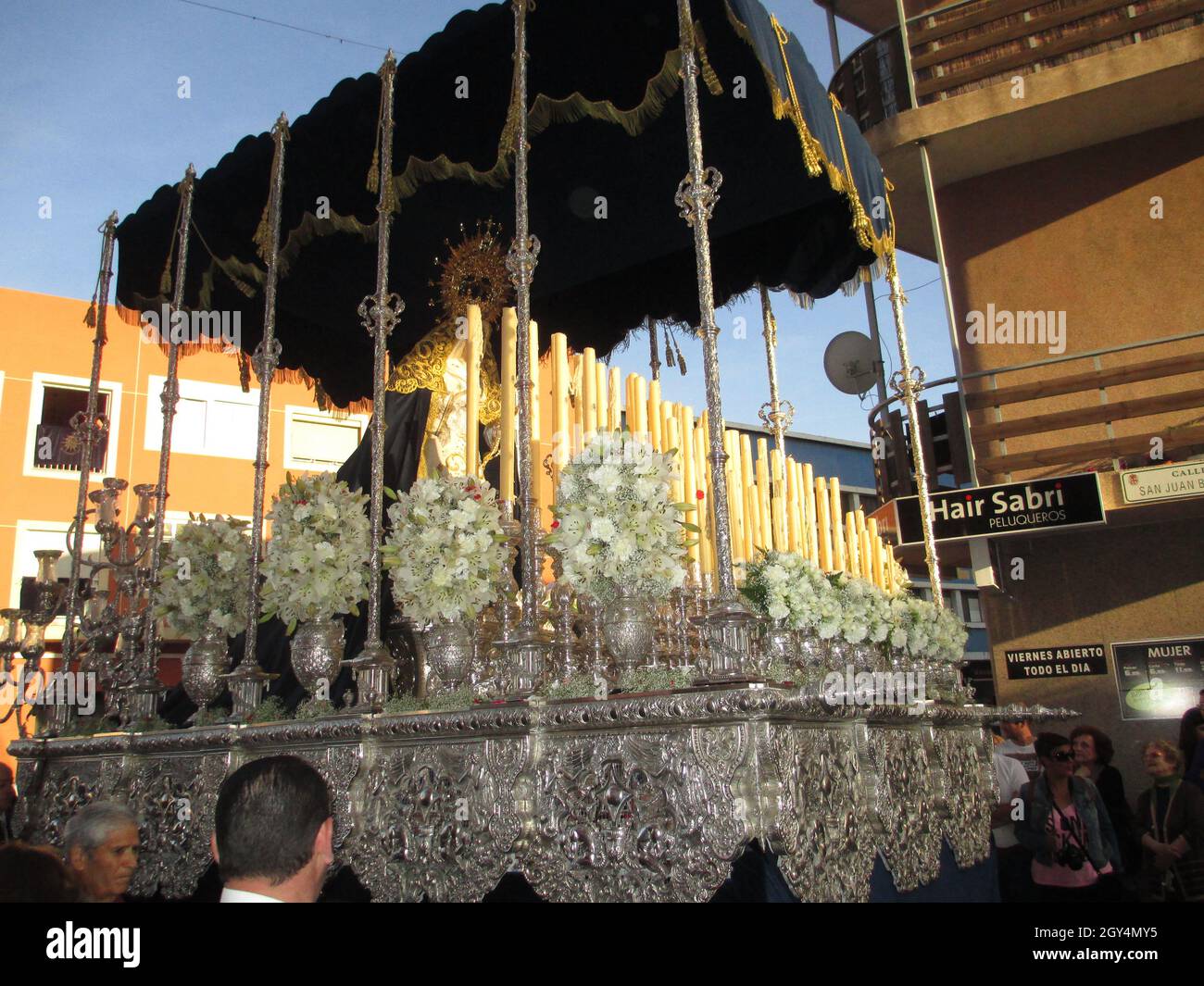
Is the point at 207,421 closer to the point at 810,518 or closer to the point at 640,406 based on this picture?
the point at 810,518

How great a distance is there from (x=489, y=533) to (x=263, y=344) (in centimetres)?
261

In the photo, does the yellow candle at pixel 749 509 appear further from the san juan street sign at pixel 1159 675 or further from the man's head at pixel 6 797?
the san juan street sign at pixel 1159 675

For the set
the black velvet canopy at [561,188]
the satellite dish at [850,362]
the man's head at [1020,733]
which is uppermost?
the satellite dish at [850,362]

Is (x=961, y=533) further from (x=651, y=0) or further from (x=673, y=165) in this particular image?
(x=651, y=0)

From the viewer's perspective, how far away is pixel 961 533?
36.2ft

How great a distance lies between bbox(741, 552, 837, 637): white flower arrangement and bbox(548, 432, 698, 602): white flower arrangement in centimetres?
90

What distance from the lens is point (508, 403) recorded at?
20.3ft

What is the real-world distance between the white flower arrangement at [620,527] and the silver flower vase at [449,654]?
761mm

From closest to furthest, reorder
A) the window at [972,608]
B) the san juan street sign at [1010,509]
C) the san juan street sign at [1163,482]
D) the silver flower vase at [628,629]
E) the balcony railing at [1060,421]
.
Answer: the silver flower vase at [628,629]
the san juan street sign at [1163,482]
the san juan street sign at [1010,509]
the balcony railing at [1060,421]
the window at [972,608]

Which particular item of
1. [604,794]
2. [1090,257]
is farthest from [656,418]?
[1090,257]

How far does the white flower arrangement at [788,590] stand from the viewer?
17.3ft

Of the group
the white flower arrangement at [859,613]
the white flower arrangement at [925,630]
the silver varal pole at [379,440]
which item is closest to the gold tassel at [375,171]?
the silver varal pole at [379,440]

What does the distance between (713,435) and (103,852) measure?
116 inches

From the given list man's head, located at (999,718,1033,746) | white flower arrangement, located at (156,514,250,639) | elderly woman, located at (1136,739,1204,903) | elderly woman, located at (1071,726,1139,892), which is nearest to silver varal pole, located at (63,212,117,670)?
white flower arrangement, located at (156,514,250,639)
